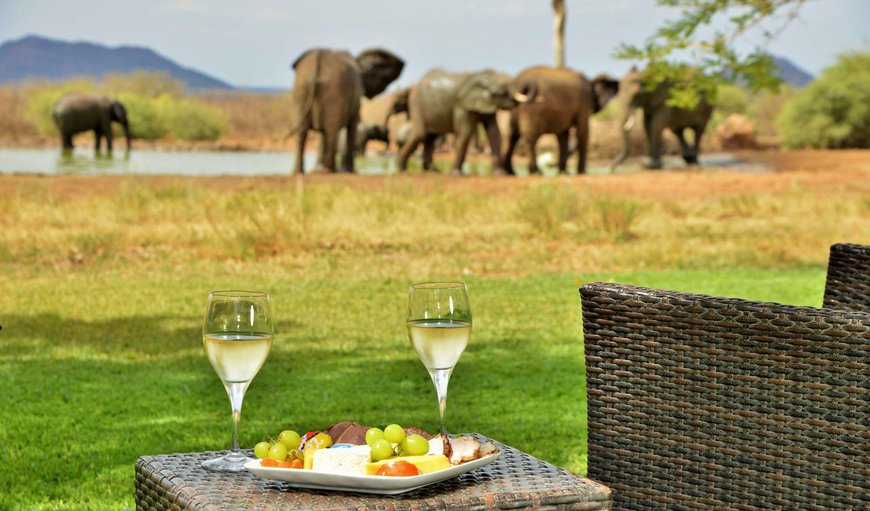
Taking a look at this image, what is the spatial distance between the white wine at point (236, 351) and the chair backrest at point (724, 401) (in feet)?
3.21

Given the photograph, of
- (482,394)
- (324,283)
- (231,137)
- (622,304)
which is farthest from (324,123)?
(231,137)

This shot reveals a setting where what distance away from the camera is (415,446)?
234 centimetres

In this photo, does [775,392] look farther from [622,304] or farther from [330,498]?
[330,498]

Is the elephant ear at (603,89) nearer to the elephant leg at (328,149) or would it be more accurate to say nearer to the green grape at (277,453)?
the elephant leg at (328,149)

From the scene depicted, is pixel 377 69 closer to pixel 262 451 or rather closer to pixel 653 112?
pixel 653 112

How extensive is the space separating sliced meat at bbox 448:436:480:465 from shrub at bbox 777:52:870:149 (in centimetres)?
3610

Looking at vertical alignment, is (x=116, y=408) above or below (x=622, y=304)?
below

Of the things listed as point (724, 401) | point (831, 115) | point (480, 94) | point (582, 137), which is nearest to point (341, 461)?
point (724, 401)

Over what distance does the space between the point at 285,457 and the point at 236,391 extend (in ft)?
0.57

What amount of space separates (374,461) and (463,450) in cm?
17

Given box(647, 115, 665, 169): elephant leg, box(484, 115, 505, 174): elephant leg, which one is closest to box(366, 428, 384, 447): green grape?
box(484, 115, 505, 174): elephant leg

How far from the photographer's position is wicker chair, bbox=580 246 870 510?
2.74 metres

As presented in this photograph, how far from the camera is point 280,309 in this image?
9.38m

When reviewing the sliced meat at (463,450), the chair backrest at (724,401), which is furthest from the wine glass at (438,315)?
the chair backrest at (724,401)
